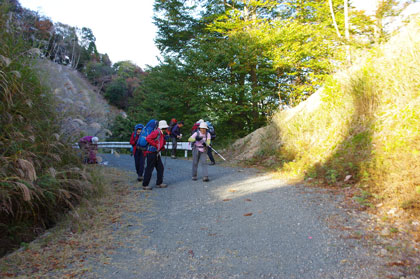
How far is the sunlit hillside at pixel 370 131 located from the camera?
526 cm

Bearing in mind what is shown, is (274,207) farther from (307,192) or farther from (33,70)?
(33,70)

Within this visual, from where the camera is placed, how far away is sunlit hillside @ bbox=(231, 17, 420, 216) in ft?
17.3

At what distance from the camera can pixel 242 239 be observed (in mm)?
4410

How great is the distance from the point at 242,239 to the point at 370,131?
190 inches

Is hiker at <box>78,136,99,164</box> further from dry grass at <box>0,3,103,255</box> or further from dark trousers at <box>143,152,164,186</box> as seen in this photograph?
dark trousers at <box>143,152,164,186</box>

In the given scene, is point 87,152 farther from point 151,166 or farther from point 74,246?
point 74,246

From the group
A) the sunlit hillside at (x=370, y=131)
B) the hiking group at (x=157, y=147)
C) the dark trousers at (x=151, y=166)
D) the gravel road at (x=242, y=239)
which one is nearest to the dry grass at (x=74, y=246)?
the gravel road at (x=242, y=239)

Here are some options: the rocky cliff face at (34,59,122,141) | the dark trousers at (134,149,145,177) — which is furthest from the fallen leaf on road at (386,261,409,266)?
the dark trousers at (134,149,145,177)

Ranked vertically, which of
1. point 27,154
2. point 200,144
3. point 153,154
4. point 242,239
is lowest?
point 242,239

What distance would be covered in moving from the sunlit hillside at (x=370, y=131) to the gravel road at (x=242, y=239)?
0.89m

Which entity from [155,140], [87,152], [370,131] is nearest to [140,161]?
[155,140]

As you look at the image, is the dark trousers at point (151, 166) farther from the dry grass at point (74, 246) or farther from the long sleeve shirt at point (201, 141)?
the dry grass at point (74, 246)

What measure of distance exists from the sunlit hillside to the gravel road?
89 centimetres

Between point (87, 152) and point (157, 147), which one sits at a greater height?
point (157, 147)
